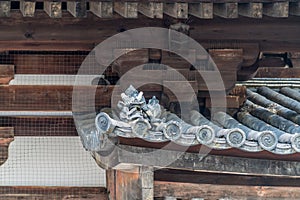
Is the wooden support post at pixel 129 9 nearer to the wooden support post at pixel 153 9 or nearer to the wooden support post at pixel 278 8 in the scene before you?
the wooden support post at pixel 153 9

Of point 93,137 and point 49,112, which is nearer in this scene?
point 93,137

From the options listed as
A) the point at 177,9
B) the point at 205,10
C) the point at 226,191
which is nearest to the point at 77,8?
the point at 177,9

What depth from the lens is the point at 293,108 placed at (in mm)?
6223

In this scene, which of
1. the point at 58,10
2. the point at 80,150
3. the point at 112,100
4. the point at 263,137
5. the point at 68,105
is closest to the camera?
the point at 263,137

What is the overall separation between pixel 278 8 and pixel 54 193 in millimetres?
2533

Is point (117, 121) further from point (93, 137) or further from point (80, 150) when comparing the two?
point (80, 150)

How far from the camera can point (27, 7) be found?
5.06 metres

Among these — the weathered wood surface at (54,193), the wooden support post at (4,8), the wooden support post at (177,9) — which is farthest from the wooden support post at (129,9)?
the weathered wood surface at (54,193)

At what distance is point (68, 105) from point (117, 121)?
143 centimetres

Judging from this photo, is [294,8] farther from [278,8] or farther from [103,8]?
[103,8]

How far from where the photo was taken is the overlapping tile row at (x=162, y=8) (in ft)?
16.7

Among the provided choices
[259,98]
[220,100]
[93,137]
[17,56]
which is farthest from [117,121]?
[259,98]

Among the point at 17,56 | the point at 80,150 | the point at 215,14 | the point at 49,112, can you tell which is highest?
the point at 215,14

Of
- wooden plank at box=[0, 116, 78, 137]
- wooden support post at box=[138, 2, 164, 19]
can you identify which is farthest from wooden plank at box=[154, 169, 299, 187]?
wooden plank at box=[0, 116, 78, 137]
